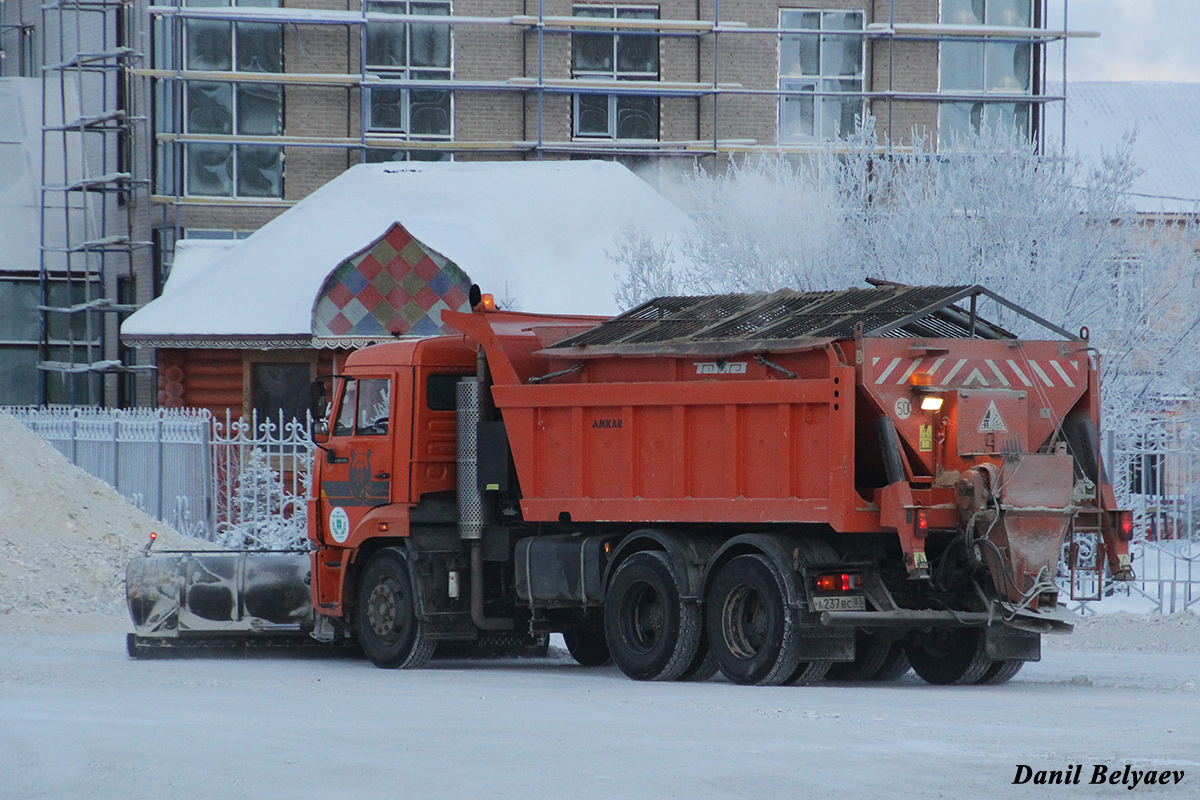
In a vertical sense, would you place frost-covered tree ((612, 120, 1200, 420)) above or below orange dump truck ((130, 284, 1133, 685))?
above

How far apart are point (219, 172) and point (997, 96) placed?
53.2 ft

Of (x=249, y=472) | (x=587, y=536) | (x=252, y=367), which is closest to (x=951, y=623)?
(x=587, y=536)

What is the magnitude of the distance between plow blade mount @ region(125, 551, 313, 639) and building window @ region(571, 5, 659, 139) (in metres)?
22.5

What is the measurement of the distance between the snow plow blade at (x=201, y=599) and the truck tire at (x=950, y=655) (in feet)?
17.8

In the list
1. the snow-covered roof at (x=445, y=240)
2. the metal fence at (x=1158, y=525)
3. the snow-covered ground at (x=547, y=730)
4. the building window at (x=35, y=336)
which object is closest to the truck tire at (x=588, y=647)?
the snow-covered ground at (x=547, y=730)

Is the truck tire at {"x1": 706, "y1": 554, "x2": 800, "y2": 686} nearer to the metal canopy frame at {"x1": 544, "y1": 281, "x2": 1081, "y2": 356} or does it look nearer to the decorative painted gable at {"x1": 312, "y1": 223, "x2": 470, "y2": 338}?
the metal canopy frame at {"x1": 544, "y1": 281, "x2": 1081, "y2": 356}

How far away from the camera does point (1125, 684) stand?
12430mm

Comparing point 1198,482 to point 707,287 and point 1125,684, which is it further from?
point 1125,684

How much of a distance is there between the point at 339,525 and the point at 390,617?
0.94 metres

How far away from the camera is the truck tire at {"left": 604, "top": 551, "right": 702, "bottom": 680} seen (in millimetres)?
12516

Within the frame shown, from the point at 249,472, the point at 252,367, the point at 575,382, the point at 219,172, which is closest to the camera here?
the point at 575,382

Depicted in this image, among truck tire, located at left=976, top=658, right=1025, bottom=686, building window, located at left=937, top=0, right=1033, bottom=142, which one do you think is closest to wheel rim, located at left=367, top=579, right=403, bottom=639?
truck tire, located at left=976, top=658, right=1025, bottom=686

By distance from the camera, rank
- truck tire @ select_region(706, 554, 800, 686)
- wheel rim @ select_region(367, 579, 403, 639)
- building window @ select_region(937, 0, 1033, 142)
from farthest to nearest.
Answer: building window @ select_region(937, 0, 1033, 142)
wheel rim @ select_region(367, 579, 403, 639)
truck tire @ select_region(706, 554, 800, 686)

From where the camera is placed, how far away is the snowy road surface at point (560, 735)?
7.71 m
